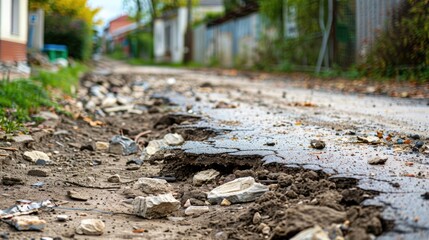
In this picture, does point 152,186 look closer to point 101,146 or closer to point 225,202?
point 225,202

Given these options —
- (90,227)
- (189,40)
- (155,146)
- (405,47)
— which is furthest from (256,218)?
(189,40)

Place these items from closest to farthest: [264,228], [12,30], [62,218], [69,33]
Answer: [264,228] < [62,218] < [12,30] < [69,33]

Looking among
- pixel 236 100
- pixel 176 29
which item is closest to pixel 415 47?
pixel 236 100

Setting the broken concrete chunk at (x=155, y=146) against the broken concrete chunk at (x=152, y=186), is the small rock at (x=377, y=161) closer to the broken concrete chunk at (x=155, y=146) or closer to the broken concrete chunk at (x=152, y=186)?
the broken concrete chunk at (x=152, y=186)

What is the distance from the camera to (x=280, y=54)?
1911 cm

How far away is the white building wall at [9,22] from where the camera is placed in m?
12.0

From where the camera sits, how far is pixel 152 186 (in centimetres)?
417

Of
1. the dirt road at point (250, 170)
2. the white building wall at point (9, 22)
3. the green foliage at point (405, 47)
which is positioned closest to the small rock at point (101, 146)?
the dirt road at point (250, 170)

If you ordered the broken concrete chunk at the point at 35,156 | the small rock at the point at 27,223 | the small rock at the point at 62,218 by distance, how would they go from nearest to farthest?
the small rock at the point at 27,223
the small rock at the point at 62,218
the broken concrete chunk at the point at 35,156

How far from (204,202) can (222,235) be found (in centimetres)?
66

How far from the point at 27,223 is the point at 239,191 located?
123 cm

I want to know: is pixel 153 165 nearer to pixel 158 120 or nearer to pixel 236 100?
pixel 158 120

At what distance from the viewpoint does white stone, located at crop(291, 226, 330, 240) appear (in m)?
2.64

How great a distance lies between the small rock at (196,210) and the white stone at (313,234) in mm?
956
